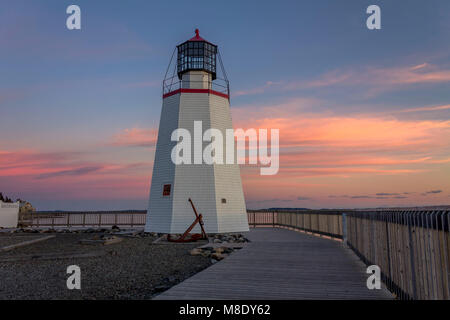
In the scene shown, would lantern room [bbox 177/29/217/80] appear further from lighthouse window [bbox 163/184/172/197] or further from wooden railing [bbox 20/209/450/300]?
wooden railing [bbox 20/209/450/300]

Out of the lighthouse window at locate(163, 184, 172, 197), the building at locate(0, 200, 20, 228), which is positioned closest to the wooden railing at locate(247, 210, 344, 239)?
the lighthouse window at locate(163, 184, 172, 197)

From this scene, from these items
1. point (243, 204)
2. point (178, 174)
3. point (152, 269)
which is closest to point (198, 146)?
point (178, 174)

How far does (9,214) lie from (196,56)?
2152cm

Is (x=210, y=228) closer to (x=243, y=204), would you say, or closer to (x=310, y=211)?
(x=243, y=204)

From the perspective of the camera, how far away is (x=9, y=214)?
2928 cm

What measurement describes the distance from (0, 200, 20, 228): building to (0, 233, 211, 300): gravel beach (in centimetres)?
2065

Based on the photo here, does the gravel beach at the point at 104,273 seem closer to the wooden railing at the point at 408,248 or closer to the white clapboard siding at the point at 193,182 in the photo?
the wooden railing at the point at 408,248

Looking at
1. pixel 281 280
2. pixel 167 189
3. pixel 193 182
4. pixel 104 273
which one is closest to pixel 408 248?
pixel 281 280

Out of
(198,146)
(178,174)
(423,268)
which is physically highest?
(198,146)

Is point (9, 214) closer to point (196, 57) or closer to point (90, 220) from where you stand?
point (90, 220)
